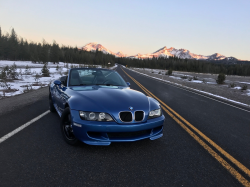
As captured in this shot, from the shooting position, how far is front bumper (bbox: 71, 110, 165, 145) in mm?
2770

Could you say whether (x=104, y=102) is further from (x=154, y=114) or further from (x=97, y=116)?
(x=154, y=114)

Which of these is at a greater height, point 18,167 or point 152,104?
point 152,104

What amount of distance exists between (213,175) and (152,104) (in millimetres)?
1554

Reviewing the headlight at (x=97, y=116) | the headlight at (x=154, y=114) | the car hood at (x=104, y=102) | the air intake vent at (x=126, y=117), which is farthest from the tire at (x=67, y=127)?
the headlight at (x=154, y=114)

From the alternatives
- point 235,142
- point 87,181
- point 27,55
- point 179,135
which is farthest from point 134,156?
point 27,55

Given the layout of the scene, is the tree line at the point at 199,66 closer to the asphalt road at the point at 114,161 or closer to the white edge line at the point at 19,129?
the asphalt road at the point at 114,161

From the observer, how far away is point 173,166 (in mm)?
2729

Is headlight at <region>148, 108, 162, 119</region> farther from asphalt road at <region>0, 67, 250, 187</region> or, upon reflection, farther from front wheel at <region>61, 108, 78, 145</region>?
front wheel at <region>61, 108, 78, 145</region>

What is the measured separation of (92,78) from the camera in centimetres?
462

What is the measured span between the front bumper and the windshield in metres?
1.56

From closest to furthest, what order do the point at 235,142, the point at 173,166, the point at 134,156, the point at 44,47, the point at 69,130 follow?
the point at 173,166
the point at 134,156
the point at 69,130
the point at 235,142
the point at 44,47

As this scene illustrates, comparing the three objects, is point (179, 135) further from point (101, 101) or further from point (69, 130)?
point (69, 130)

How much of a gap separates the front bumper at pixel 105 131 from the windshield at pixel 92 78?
61.4 inches

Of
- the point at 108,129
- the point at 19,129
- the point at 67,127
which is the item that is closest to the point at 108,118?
the point at 108,129
